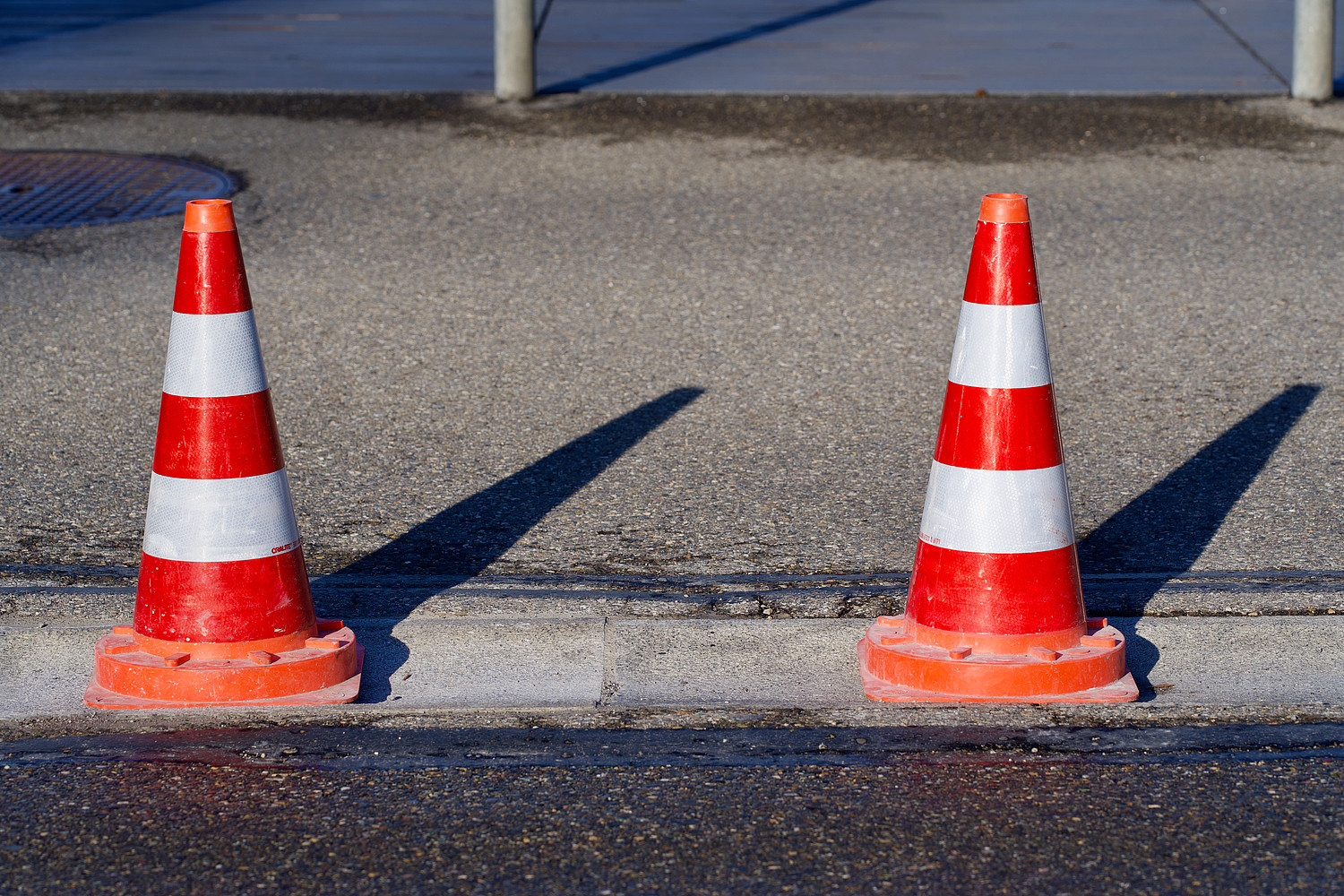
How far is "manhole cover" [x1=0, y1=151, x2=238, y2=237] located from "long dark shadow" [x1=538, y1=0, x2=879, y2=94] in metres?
2.44

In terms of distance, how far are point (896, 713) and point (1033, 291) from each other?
0.87 meters

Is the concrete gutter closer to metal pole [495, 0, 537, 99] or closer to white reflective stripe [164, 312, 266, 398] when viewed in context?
white reflective stripe [164, 312, 266, 398]

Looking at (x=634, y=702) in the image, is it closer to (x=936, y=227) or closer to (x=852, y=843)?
(x=852, y=843)

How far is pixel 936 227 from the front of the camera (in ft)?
22.3

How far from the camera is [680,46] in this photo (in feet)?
36.0

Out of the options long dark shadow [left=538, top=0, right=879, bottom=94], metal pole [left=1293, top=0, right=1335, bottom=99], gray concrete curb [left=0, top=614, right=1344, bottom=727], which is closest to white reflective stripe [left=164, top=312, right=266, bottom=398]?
gray concrete curb [left=0, top=614, right=1344, bottom=727]

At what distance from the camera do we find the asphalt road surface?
2.48 meters

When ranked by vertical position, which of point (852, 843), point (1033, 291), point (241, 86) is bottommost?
point (852, 843)

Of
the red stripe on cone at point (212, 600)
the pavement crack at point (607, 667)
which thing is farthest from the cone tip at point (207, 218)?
the pavement crack at point (607, 667)

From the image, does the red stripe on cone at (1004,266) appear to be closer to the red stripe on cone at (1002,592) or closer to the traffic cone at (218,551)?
the red stripe on cone at (1002,592)

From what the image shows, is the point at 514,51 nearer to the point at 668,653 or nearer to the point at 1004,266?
the point at 668,653

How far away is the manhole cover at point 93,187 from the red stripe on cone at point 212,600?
413cm

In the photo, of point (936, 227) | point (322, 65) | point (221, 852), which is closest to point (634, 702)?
point (221, 852)

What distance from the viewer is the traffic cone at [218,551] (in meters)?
3.04
